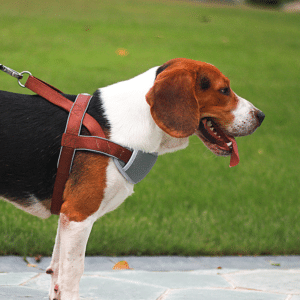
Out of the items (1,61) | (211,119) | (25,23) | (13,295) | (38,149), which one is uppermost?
(25,23)

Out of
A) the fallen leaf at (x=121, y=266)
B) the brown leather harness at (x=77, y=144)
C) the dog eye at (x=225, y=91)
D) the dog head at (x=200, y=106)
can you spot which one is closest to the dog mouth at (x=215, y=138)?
the dog head at (x=200, y=106)

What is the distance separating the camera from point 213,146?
3010mm

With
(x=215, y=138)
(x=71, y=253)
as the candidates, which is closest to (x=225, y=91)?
(x=215, y=138)

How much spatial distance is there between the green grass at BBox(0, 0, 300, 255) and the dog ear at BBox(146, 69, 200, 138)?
207 centimetres

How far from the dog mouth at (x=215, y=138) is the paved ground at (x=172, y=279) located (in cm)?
122

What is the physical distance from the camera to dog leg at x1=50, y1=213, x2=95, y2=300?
2.72m

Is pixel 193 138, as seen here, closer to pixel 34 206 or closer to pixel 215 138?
pixel 215 138

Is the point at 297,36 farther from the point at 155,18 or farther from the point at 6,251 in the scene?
the point at 6,251

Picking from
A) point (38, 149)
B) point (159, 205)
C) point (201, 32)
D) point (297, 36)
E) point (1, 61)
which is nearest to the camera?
point (38, 149)

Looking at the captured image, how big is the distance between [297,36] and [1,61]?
13.6 meters

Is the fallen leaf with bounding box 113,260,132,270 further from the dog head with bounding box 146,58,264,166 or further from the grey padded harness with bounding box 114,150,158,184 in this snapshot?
the dog head with bounding box 146,58,264,166

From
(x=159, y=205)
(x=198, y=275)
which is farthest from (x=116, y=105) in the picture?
(x=159, y=205)

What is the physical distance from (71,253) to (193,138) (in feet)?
21.5

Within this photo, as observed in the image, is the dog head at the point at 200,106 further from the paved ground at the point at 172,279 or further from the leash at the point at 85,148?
the paved ground at the point at 172,279
